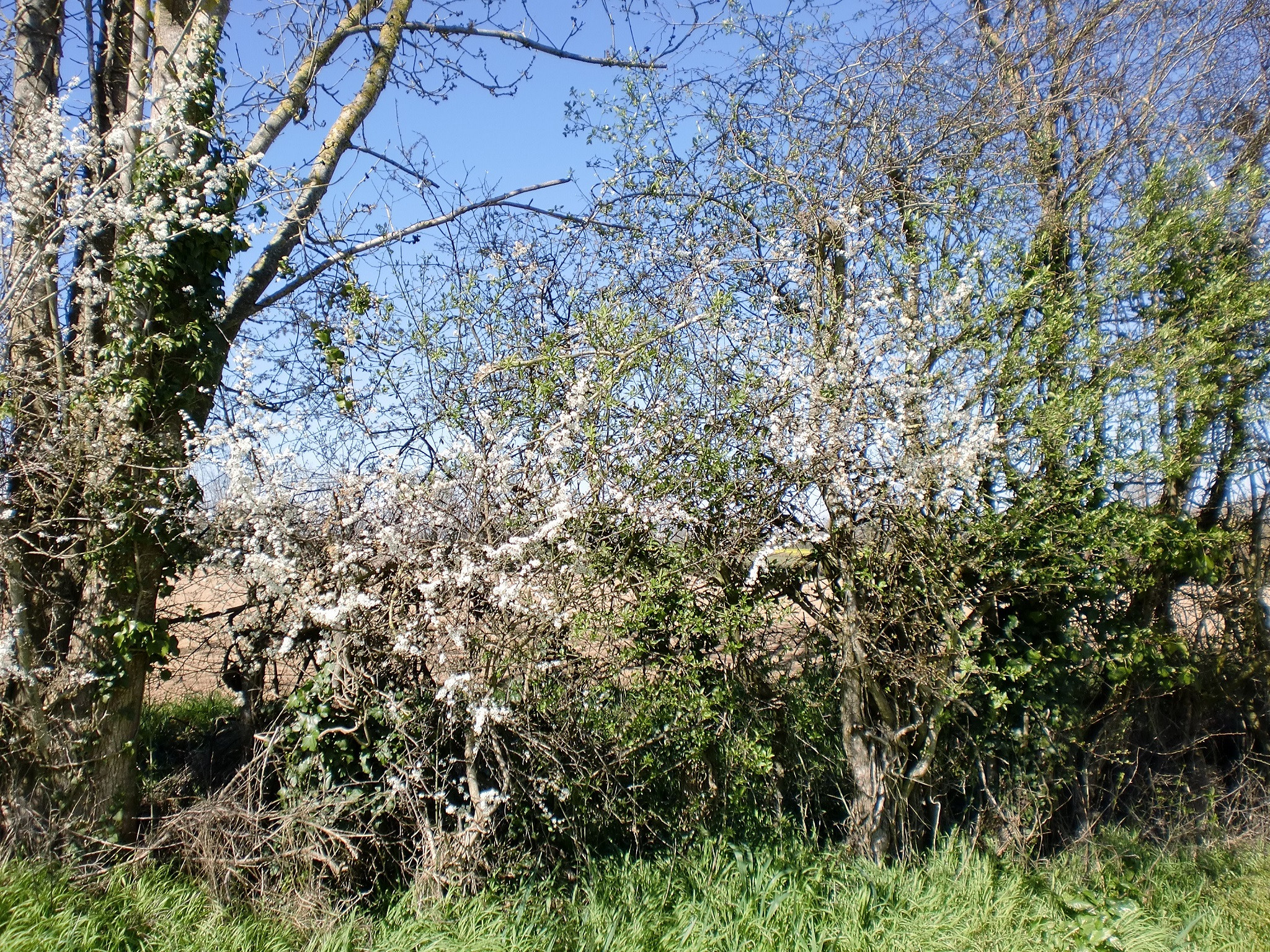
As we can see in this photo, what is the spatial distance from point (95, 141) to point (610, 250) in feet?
10.00

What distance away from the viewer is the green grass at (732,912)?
3754mm

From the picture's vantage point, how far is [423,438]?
16.5 ft

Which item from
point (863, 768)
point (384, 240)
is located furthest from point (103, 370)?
point (863, 768)

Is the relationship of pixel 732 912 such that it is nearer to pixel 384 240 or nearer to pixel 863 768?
pixel 863 768

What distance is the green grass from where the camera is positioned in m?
3.75

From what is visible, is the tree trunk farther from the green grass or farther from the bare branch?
the bare branch

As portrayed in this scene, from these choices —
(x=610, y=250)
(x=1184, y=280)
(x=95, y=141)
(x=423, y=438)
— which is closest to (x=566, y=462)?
(x=423, y=438)

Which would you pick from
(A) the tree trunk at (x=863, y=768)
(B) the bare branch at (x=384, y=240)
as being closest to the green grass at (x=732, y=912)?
(A) the tree trunk at (x=863, y=768)

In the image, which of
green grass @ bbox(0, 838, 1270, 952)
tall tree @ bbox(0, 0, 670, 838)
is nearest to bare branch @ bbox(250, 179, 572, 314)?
tall tree @ bbox(0, 0, 670, 838)

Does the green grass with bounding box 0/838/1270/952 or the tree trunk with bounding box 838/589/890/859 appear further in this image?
the tree trunk with bounding box 838/589/890/859

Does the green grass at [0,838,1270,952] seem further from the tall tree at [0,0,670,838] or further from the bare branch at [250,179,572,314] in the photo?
the bare branch at [250,179,572,314]

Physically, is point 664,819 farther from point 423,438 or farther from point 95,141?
point 95,141

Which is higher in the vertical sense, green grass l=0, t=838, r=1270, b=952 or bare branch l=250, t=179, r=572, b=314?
bare branch l=250, t=179, r=572, b=314

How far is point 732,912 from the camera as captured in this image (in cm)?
428
